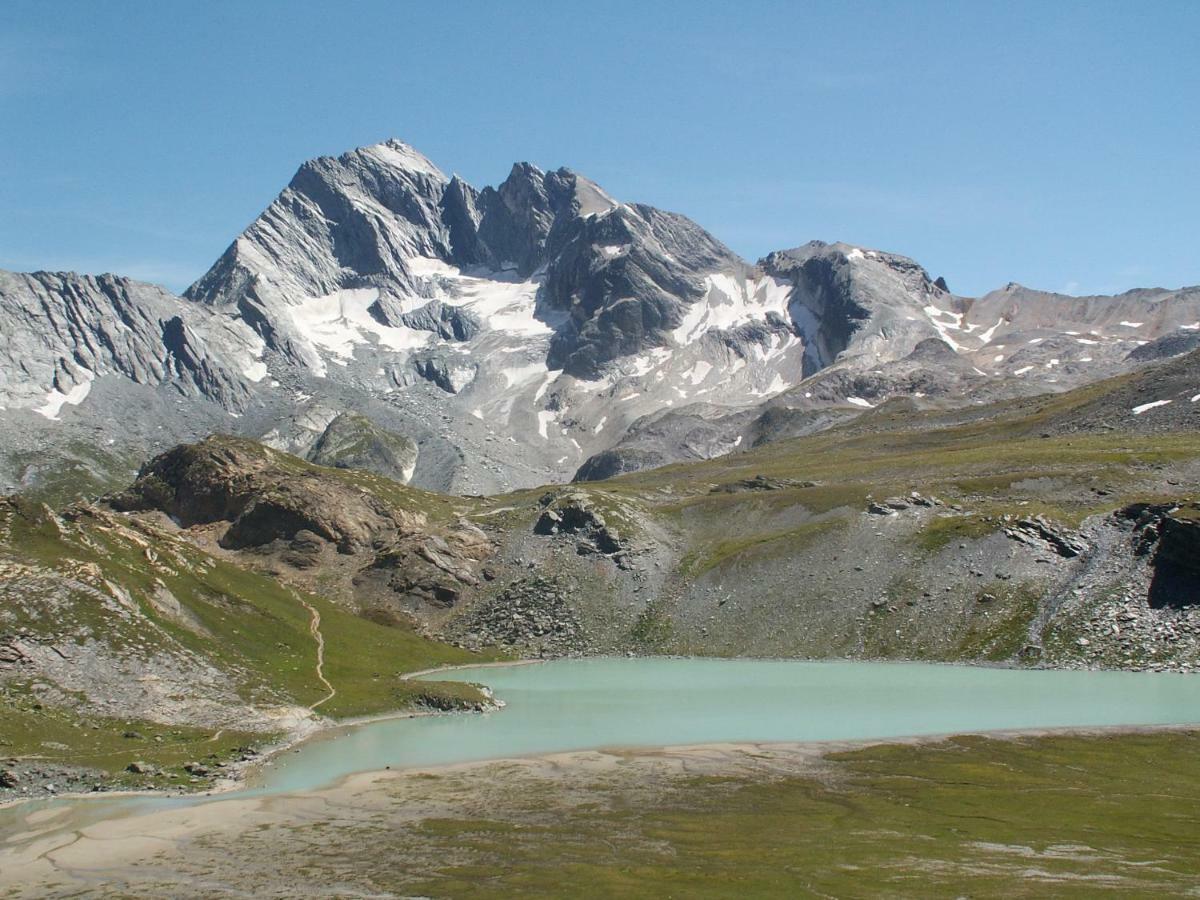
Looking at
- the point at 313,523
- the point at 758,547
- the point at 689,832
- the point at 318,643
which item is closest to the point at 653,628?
the point at 758,547

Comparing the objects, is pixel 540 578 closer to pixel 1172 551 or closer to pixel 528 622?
pixel 528 622

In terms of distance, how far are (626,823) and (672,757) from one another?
16711mm

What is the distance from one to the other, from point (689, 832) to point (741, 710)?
37.6m

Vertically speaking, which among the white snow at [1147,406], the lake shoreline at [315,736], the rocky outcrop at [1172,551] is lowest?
the lake shoreline at [315,736]

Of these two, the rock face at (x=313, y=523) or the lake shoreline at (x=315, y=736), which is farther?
the rock face at (x=313, y=523)

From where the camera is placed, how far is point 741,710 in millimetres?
83875

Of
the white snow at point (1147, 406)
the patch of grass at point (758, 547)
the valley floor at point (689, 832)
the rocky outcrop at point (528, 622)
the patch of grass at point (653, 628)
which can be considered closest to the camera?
the valley floor at point (689, 832)

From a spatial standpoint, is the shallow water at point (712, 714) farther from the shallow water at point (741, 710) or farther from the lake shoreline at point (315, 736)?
the lake shoreline at point (315, 736)

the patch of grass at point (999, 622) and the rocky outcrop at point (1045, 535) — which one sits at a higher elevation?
the rocky outcrop at point (1045, 535)

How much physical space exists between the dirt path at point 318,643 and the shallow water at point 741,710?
6.38 meters

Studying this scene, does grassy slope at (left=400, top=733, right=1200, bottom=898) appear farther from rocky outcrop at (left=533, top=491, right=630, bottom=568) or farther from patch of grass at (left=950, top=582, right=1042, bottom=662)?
rocky outcrop at (left=533, top=491, right=630, bottom=568)

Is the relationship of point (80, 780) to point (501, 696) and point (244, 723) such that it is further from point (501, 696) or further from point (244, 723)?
point (501, 696)

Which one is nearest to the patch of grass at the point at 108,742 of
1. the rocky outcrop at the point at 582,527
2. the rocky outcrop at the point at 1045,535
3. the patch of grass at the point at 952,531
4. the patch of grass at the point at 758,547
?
the patch of grass at the point at 758,547

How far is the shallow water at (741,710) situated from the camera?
70.3 m
